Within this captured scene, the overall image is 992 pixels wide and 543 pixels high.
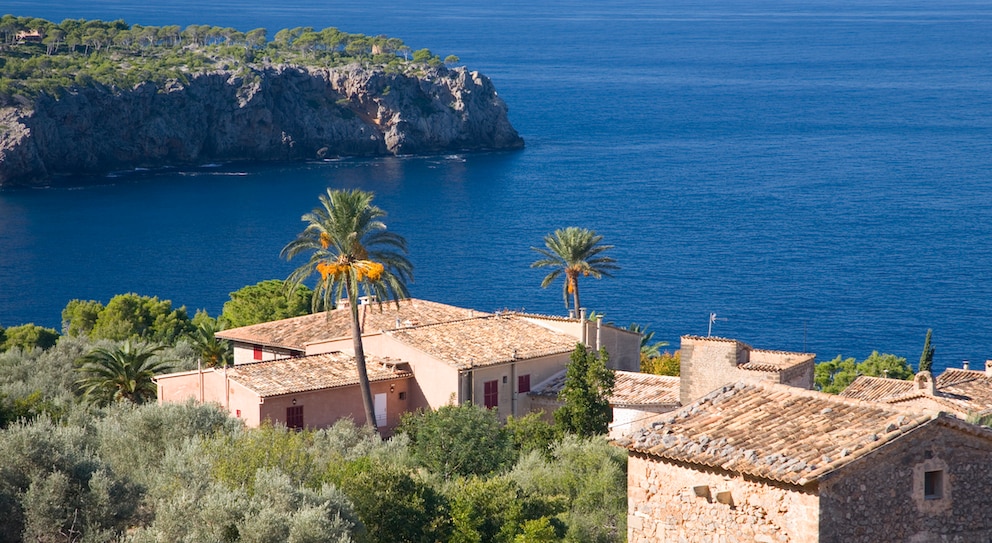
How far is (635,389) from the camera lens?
4125 centimetres

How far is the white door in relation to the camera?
137ft

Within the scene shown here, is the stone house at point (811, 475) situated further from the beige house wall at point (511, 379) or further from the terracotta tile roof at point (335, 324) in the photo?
the terracotta tile roof at point (335, 324)

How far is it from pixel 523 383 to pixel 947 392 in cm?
1358

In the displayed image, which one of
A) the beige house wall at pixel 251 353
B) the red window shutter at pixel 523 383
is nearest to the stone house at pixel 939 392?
the red window shutter at pixel 523 383

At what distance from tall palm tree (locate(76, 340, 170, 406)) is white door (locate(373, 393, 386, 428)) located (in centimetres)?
635

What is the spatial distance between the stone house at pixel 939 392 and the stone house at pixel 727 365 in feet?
5.03

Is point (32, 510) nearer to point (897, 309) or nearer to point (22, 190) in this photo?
point (897, 309)

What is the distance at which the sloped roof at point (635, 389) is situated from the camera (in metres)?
39.8

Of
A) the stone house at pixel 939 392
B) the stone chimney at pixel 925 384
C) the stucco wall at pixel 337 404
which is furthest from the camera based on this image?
the stucco wall at pixel 337 404

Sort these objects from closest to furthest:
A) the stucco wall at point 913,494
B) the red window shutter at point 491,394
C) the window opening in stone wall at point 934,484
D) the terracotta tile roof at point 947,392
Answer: the stucco wall at point 913,494 → the window opening in stone wall at point 934,484 → the terracotta tile roof at point 947,392 → the red window shutter at point 491,394

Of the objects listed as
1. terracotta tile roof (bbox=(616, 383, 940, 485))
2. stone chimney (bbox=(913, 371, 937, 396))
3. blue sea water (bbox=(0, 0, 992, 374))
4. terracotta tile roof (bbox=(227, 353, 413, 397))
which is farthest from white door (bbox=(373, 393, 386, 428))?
blue sea water (bbox=(0, 0, 992, 374))

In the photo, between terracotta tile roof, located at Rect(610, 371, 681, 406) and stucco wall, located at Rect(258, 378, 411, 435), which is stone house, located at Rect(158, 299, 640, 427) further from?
terracotta tile roof, located at Rect(610, 371, 681, 406)

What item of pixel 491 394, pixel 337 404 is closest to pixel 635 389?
pixel 491 394

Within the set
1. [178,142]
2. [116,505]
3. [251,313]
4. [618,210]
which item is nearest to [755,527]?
[116,505]
